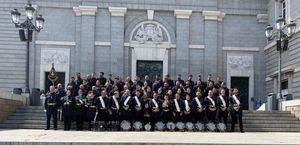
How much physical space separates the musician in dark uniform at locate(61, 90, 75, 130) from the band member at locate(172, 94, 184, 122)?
3767 mm

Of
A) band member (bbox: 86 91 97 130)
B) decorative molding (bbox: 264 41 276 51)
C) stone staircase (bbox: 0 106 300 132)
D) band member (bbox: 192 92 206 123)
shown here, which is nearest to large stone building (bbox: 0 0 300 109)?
decorative molding (bbox: 264 41 276 51)

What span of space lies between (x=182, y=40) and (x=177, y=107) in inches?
440

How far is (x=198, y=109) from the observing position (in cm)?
1858

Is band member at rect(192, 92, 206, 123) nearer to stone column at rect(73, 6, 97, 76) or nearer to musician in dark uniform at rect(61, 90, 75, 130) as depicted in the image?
musician in dark uniform at rect(61, 90, 75, 130)

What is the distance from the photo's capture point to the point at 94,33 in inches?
1134

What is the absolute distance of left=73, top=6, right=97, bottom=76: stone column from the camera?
2845 centimetres

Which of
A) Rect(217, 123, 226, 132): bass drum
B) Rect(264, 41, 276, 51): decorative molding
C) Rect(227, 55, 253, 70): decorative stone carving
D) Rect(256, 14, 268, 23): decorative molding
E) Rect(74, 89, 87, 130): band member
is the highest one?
Rect(256, 14, 268, 23): decorative molding

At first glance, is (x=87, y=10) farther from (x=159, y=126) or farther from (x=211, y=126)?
(x=211, y=126)

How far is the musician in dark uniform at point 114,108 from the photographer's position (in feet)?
59.6

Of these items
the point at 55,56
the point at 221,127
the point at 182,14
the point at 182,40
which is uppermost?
the point at 182,14

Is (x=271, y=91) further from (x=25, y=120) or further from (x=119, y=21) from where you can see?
(x=25, y=120)

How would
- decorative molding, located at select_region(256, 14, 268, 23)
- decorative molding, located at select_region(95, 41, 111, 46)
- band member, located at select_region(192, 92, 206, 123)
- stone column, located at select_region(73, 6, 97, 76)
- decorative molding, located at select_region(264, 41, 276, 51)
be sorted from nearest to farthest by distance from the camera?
band member, located at select_region(192, 92, 206, 123)
decorative molding, located at select_region(264, 41, 276, 51)
stone column, located at select_region(73, 6, 97, 76)
decorative molding, located at select_region(95, 41, 111, 46)
decorative molding, located at select_region(256, 14, 268, 23)


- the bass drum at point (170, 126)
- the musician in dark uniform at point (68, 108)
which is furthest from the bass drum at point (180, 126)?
the musician in dark uniform at point (68, 108)

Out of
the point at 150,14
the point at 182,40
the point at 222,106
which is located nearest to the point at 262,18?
the point at 182,40
